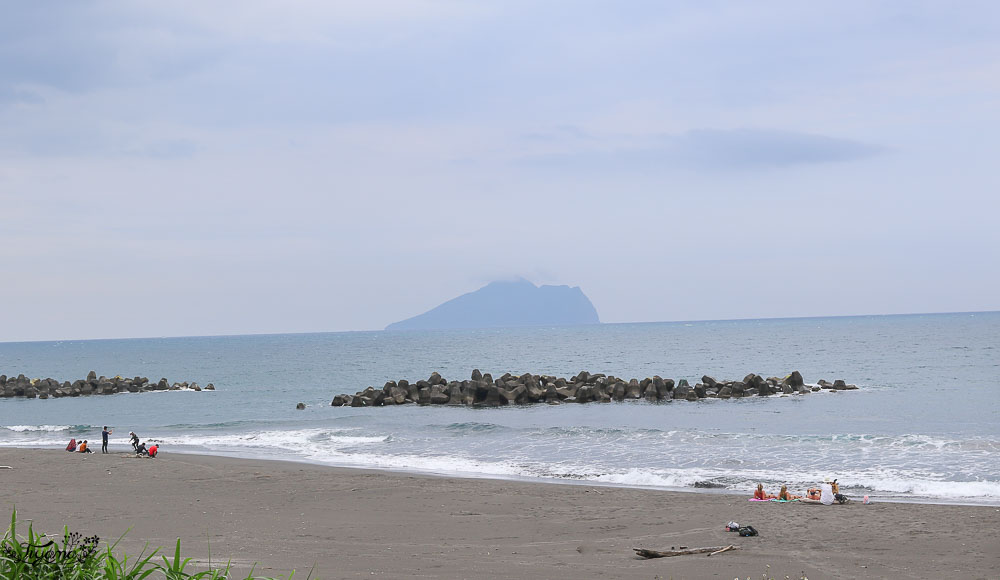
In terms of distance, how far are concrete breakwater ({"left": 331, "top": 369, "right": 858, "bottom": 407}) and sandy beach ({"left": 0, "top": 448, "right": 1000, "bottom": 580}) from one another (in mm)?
20181

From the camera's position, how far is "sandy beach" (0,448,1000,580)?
400 inches

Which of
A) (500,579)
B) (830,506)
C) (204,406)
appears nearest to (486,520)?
(500,579)

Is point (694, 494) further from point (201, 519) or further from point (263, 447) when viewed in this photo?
point (263, 447)

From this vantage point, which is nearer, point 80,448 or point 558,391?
point 80,448

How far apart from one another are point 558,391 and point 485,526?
2602cm

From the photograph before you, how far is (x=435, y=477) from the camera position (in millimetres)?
18281

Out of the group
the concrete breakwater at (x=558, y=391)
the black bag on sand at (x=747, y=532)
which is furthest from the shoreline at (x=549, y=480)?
the concrete breakwater at (x=558, y=391)

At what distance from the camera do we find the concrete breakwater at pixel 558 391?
3850 cm

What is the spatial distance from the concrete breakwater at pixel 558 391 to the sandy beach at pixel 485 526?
20.2 metres

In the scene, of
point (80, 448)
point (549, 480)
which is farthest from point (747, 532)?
point (80, 448)

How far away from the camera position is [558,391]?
3869cm

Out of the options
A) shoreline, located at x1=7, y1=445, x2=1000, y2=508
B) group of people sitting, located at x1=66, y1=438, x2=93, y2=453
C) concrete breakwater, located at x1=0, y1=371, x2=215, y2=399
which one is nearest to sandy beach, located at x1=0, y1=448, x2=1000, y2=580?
shoreline, located at x1=7, y1=445, x2=1000, y2=508

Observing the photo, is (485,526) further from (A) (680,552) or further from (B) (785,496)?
(B) (785,496)

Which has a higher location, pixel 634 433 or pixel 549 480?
pixel 634 433
